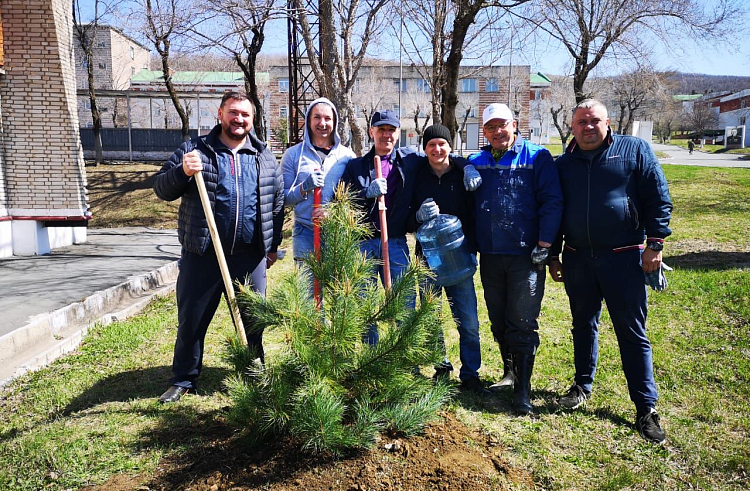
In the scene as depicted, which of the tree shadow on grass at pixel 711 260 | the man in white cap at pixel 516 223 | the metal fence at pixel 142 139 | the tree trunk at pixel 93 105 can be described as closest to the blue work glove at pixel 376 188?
the man in white cap at pixel 516 223

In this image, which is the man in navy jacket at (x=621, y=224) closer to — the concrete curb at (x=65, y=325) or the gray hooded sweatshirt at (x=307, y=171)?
the gray hooded sweatshirt at (x=307, y=171)

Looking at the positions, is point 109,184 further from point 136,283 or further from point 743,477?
point 743,477

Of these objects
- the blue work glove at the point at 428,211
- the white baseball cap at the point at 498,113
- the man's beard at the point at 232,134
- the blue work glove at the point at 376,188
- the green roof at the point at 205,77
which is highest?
the green roof at the point at 205,77

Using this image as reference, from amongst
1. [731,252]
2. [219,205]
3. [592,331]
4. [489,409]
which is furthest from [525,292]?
[731,252]

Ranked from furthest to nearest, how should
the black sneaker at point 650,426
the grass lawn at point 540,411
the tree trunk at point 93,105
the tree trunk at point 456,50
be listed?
the tree trunk at point 93,105 < the tree trunk at point 456,50 < the black sneaker at point 650,426 < the grass lawn at point 540,411

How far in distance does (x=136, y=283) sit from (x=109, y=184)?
13401mm

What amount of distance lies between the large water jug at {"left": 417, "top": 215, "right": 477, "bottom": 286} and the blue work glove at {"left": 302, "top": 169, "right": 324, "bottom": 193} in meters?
0.75

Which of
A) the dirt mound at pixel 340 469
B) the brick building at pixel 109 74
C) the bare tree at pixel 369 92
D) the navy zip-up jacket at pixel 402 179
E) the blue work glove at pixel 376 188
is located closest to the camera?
the dirt mound at pixel 340 469

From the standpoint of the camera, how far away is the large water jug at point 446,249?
12.4ft

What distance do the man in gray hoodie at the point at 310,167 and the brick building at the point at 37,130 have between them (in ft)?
24.2

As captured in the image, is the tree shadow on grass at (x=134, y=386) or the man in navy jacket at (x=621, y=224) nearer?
the man in navy jacket at (x=621, y=224)

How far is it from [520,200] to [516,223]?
0.15m

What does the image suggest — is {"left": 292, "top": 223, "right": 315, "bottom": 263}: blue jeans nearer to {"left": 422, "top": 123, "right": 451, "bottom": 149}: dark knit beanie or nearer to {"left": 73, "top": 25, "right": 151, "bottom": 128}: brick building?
{"left": 422, "top": 123, "right": 451, "bottom": 149}: dark knit beanie

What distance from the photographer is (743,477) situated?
10.0 feet
